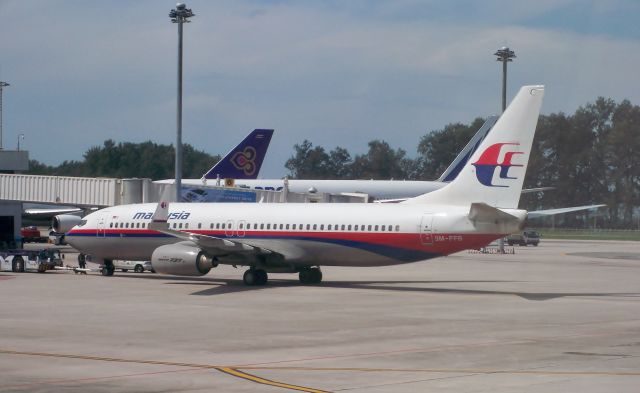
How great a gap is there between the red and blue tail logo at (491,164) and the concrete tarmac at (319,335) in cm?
390

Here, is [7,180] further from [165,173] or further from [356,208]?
[165,173]

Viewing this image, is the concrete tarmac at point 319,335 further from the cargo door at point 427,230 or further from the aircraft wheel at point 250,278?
the cargo door at point 427,230

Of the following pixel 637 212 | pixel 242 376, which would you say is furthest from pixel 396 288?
pixel 637 212

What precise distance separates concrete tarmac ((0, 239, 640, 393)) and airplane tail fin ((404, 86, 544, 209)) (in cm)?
333

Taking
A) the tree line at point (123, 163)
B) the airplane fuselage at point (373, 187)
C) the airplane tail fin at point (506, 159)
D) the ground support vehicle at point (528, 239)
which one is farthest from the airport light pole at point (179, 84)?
the tree line at point (123, 163)

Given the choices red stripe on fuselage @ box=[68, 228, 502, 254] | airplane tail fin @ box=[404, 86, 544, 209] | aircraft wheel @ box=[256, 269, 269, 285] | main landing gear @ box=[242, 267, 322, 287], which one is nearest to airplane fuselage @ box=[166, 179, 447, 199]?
main landing gear @ box=[242, 267, 322, 287]

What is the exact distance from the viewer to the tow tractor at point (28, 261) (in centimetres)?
4638

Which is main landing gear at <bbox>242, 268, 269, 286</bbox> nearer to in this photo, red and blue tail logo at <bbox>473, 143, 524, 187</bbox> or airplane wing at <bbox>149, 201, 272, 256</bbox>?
airplane wing at <bbox>149, 201, 272, 256</bbox>

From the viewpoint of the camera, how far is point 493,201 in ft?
111

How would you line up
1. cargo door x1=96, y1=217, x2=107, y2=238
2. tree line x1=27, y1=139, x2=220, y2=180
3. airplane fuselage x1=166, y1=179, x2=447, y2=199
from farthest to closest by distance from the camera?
tree line x1=27, y1=139, x2=220, y2=180 < airplane fuselage x1=166, y1=179, x2=447, y2=199 < cargo door x1=96, y1=217, x2=107, y2=238

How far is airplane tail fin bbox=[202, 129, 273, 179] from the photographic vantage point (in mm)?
69250

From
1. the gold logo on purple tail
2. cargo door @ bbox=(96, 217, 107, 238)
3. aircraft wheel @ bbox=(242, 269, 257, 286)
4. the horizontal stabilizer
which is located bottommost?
aircraft wheel @ bbox=(242, 269, 257, 286)

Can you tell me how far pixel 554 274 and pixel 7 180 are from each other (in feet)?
104

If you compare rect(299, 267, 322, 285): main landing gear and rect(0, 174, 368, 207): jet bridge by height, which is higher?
rect(0, 174, 368, 207): jet bridge
